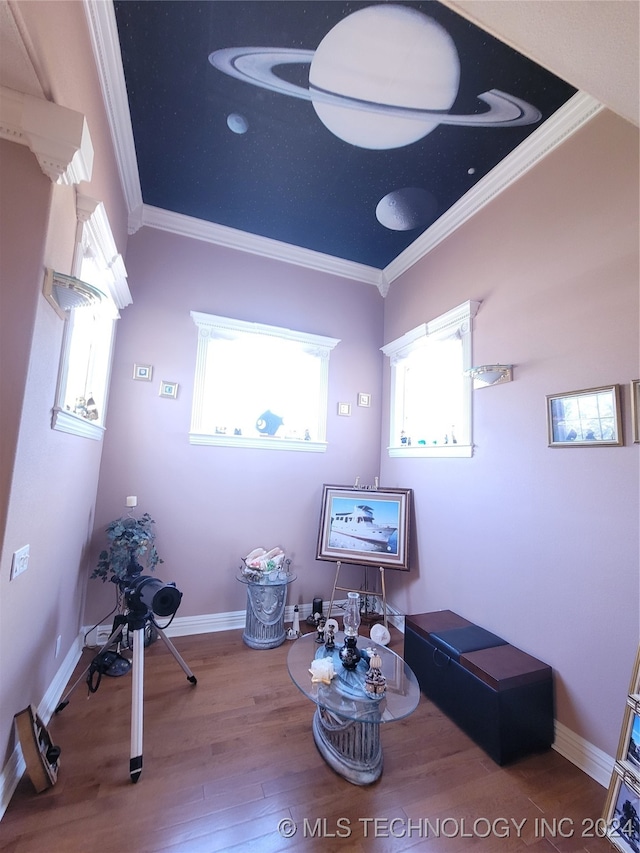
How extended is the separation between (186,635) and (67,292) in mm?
2700

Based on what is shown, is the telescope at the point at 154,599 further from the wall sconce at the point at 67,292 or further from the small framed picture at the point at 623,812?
the small framed picture at the point at 623,812

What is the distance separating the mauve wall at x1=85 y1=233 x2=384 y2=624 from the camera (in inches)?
113

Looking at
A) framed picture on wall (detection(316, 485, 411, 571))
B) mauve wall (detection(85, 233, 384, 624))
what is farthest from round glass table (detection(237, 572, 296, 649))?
framed picture on wall (detection(316, 485, 411, 571))

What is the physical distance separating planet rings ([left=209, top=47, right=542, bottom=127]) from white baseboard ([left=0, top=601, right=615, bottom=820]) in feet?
11.2

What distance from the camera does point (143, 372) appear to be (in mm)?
2924

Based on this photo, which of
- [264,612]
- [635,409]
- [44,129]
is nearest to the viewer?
[44,129]

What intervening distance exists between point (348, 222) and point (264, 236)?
828 mm

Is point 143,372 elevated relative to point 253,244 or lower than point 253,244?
lower

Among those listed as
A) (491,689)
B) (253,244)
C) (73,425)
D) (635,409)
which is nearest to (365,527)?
(491,689)

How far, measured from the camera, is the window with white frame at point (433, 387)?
267cm

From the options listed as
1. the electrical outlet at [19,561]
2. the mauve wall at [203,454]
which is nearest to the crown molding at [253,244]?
the mauve wall at [203,454]

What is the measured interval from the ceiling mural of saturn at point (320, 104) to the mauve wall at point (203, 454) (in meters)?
0.61

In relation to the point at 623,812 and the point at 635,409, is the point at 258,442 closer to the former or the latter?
the point at 635,409

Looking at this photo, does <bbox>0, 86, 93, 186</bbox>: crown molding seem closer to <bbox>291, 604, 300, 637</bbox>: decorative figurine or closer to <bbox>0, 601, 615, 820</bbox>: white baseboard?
<bbox>0, 601, 615, 820</bbox>: white baseboard
